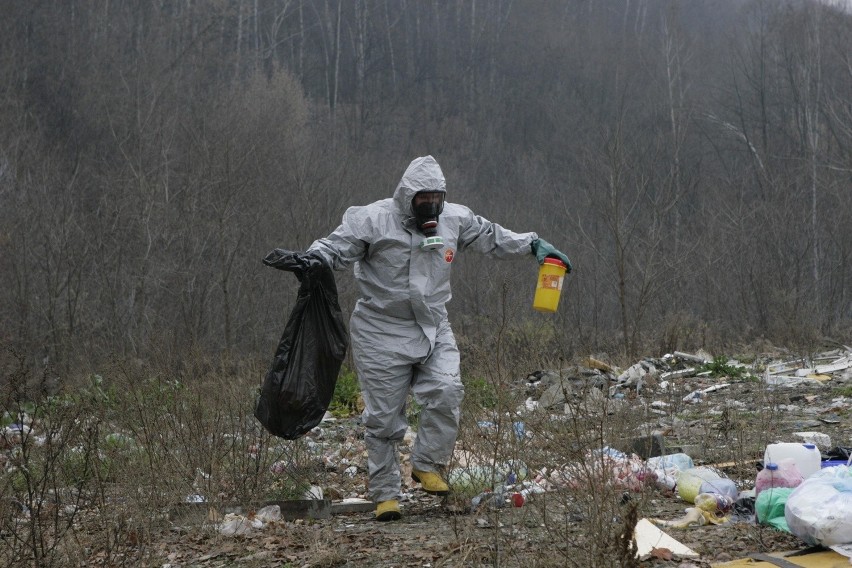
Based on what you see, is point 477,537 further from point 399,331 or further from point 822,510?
point 399,331

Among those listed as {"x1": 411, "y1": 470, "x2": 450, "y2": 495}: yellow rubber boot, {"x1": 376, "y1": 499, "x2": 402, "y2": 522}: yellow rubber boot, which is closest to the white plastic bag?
{"x1": 411, "y1": 470, "x2": 450, "y2": 495}: yellow rubber boot

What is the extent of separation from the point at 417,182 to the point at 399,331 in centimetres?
80

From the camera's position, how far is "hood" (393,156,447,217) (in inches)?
210

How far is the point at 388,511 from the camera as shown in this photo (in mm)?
5195

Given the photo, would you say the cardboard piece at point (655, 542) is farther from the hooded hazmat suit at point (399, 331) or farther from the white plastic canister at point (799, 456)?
the hooded hazmat suit at point (399, 331)

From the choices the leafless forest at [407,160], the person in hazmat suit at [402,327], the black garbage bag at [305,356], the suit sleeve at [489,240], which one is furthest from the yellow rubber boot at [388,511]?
the leafless forest at [407,160]

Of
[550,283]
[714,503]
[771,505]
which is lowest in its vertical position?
[714,503]

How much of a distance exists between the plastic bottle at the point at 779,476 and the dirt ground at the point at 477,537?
198 mm

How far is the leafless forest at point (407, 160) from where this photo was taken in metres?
16.9

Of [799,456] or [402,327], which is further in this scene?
[402,327]

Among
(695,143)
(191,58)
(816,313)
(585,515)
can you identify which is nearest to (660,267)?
(816,313)

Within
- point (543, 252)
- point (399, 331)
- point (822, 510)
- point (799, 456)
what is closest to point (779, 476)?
point (799, 456)

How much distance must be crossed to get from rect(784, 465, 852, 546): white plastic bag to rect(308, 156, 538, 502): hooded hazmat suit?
181 cm

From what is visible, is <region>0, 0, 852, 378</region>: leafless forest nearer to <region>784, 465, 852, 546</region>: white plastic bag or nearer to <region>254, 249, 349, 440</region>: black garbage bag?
<region>254, 249, 349, 440</region>: black garbage bag
